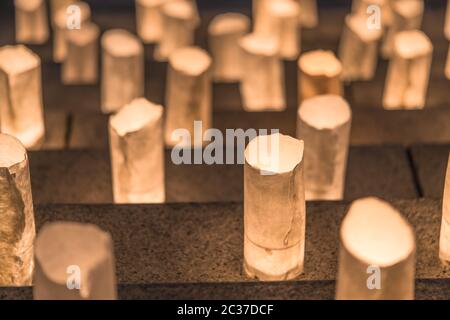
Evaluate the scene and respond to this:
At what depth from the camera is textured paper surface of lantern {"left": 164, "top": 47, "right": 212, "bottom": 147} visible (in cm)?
225

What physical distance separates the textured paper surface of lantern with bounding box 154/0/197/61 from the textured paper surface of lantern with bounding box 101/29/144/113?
212 mm

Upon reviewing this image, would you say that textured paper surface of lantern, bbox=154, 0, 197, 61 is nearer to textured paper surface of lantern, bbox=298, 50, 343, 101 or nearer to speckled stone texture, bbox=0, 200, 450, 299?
textured paper surface of lantern, bbox=298, 50, 343, 101

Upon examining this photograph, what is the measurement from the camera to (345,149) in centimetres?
199

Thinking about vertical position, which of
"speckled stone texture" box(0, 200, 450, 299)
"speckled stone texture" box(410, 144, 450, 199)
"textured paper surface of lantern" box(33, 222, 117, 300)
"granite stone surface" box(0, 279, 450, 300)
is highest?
"textured paper surface of lantern" box(33, 222, 117, 300)

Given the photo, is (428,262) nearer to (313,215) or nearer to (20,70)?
(313,215)

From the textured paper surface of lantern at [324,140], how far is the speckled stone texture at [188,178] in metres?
0.14

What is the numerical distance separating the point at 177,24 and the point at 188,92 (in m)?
0.46

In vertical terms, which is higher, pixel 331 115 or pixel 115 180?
pixel 331 115

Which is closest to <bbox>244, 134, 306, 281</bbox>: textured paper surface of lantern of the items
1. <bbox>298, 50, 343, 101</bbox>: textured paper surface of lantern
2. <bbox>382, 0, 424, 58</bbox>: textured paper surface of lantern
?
<bbox>298, 50, 343, 101</bbox>: textured paper surface of lantern

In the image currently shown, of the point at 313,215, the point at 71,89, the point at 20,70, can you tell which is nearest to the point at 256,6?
the point at 71,89

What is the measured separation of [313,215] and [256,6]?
99cm

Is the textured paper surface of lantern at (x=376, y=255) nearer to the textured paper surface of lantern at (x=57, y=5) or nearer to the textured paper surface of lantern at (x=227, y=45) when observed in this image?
the textured paper surface of lantern at (x=227, y=45)

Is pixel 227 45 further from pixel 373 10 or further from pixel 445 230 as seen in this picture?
pixel 445 230
